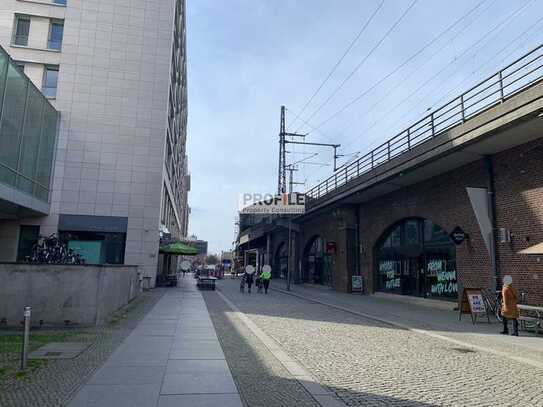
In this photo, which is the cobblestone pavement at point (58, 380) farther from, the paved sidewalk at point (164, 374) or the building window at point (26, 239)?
the building window at point (26, 239)

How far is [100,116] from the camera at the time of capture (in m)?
29.3

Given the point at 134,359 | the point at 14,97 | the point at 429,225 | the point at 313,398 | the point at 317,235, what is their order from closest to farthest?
the point at 313,398
the point at 134,359
the point at 14,97
the point at 429,225
the point at 317,235

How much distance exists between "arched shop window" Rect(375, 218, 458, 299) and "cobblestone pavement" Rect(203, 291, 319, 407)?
1169 centimetres

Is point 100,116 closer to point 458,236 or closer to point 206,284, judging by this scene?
point 206,284

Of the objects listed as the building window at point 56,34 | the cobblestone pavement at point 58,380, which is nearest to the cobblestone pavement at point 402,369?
the cobblestone pavement at point 58,380

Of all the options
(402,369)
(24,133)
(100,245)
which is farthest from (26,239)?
(402,369)

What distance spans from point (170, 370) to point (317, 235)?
2969 cm

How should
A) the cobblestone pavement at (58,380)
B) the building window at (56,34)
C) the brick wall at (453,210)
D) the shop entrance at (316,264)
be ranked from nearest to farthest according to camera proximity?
the cobblestone pavement at (58,380)
the brick wall at (453,210)
the building window at (56,34)
the shop entrance at (316,264)

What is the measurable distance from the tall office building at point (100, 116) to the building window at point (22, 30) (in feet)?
0.20

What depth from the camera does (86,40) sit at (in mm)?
29781

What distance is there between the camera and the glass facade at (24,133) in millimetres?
19016

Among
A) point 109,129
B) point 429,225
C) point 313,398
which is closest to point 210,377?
point 313,398

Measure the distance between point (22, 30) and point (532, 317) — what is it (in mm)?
32902

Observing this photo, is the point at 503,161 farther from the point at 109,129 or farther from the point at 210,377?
Answer: the point at 109,129
